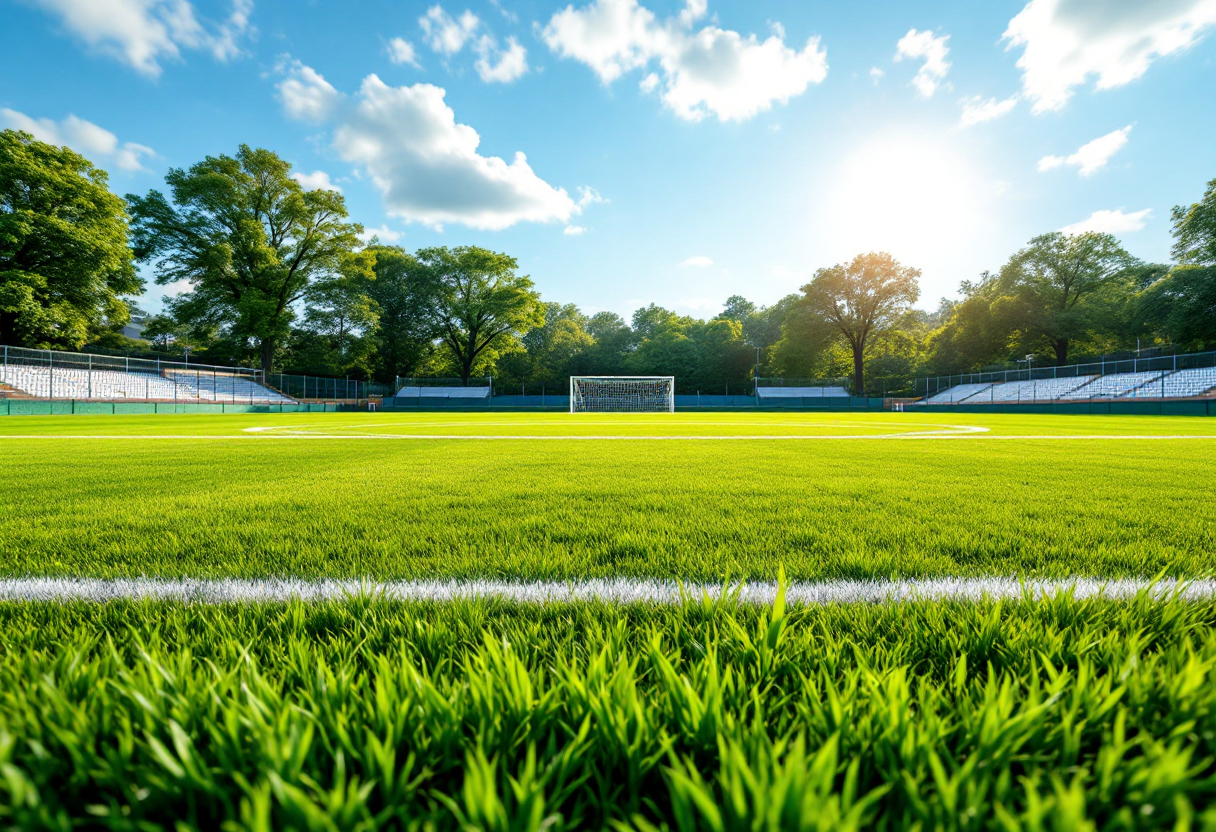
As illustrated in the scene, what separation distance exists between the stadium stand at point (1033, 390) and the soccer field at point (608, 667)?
112 feet

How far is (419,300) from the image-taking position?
3944 cm

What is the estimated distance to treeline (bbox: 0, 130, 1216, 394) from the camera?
22484mm

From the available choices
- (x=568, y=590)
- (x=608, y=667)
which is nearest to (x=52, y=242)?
(x=568, y=590)

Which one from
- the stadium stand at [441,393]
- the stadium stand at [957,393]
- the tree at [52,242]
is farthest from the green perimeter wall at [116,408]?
the stadium stand at [957,393]

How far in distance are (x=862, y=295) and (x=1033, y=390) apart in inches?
486

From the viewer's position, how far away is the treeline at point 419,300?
22484 millimetres

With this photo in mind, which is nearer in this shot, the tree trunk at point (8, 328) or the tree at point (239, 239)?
the tree trunk at point (8, 328)

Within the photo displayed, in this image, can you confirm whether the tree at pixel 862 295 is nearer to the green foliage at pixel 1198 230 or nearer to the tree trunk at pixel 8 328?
the green foliage at pixel 1198 230

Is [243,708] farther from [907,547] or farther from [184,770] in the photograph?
[907,547]

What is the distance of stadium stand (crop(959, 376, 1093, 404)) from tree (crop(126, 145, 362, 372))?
4289 cm

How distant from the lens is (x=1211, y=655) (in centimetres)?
94

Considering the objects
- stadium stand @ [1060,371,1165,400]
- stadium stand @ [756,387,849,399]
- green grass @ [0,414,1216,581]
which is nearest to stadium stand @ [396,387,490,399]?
stadium stand @ [756,387,849,399]

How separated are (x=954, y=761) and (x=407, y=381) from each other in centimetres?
4422

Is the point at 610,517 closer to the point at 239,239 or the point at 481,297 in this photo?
the point at 239,239
